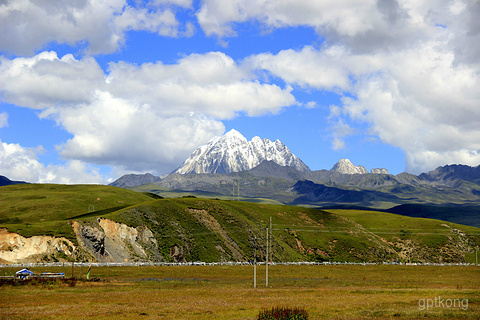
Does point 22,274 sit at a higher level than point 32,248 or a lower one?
lower

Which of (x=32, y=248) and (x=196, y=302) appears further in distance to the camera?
(x=32, y=248)

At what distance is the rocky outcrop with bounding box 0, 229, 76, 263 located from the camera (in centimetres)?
12538

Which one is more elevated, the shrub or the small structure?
the shrub

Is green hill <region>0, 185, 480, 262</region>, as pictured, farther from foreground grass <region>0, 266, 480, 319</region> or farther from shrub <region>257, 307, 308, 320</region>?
shrub <region>257, 307, 308, 320</region>

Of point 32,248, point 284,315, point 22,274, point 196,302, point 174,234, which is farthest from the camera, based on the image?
point 174,234

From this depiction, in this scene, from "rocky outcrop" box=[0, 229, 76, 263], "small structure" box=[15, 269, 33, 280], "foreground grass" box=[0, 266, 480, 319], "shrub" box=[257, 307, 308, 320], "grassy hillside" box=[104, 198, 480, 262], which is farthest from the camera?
"grassy hillside" box=[104, 198, 480, 262]

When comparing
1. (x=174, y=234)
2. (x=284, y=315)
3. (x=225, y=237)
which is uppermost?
(x=174, y=234)

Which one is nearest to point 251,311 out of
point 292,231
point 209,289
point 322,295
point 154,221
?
point 322,295

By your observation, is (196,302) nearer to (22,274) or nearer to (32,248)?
(22,274)

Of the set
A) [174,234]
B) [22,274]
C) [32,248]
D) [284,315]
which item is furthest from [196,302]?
[174,234]

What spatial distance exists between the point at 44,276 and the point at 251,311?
56.3m

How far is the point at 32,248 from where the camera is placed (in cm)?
12788

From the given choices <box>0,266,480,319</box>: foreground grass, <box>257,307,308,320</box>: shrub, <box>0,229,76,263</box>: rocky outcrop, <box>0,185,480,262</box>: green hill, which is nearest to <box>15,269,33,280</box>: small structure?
<box>0,266,480,319</box>: foreground grass

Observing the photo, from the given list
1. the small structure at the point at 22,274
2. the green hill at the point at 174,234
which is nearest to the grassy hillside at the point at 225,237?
the green hill at the point at 174,234
